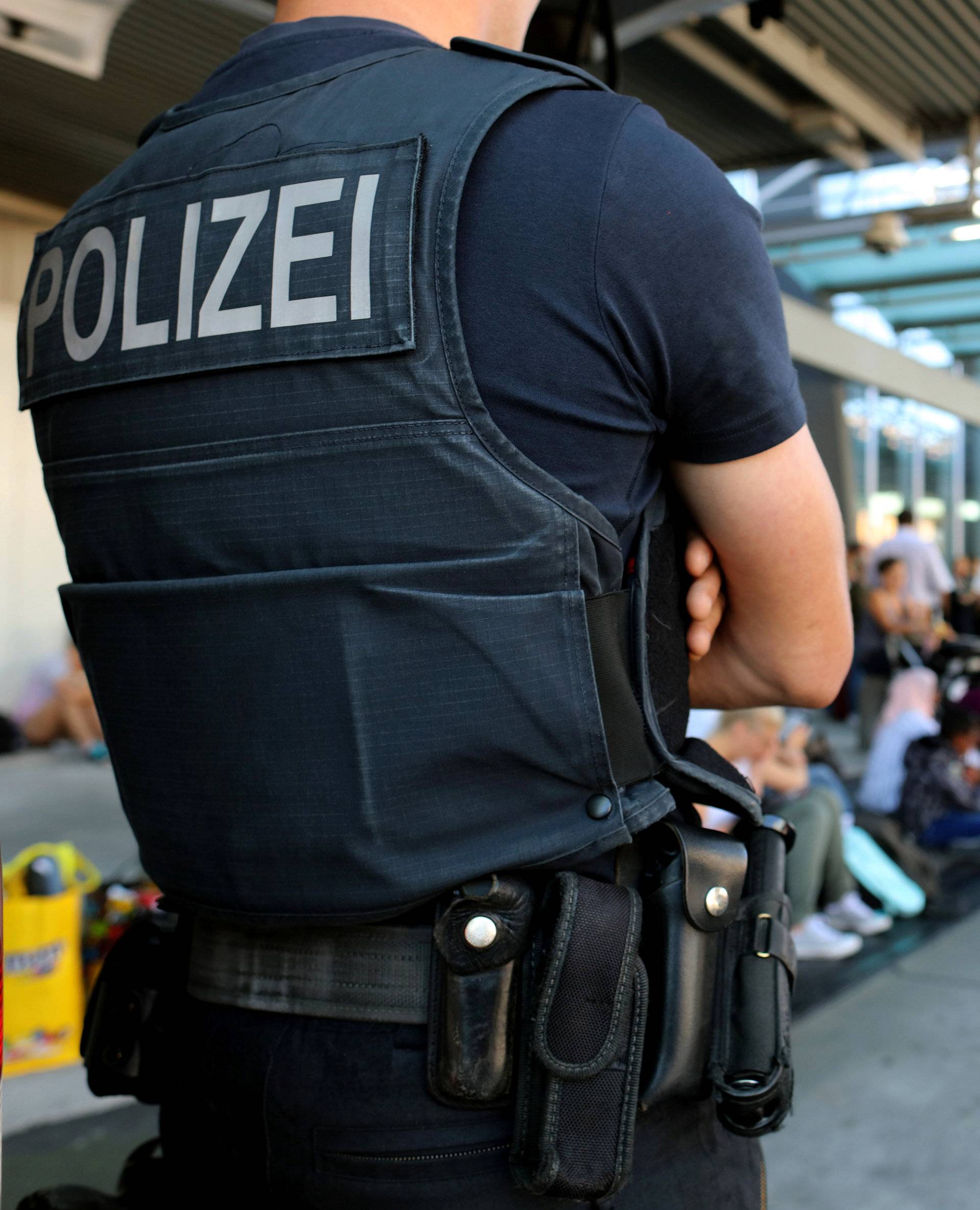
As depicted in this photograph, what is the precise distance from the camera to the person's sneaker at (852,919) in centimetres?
468

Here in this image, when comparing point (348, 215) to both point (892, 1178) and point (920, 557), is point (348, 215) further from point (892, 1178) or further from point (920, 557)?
point (920, 557)

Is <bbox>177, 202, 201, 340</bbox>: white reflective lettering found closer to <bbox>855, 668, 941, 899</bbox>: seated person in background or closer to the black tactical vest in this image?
the black tactical vest

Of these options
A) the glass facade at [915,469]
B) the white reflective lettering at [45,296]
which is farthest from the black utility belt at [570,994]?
the glass facade at [915,469]

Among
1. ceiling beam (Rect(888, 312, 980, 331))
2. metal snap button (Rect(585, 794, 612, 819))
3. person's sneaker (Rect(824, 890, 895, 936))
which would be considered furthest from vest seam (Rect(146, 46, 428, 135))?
ceiling beam (Rect(888, 312, 980, 331))

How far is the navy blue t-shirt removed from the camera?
0.83 metres

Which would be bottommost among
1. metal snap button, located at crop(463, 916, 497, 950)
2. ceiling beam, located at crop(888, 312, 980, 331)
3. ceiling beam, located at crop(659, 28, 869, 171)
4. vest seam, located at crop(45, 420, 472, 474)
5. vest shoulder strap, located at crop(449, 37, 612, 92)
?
metal snap button, located at crop(463, 916, 497, 950)

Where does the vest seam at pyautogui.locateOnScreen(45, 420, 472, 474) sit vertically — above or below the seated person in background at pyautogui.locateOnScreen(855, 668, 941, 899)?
above

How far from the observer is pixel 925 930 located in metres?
4.75

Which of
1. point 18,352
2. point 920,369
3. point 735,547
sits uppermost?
point 920,369

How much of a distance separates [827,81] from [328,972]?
21.3ft

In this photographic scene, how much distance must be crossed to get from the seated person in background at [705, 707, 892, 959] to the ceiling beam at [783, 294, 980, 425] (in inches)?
274

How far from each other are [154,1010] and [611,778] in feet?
1.65

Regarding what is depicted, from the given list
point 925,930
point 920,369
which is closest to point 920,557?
point 925,930

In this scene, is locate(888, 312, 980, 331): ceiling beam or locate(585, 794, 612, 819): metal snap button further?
locate(888, 312, 980, 331): ceiling beam
